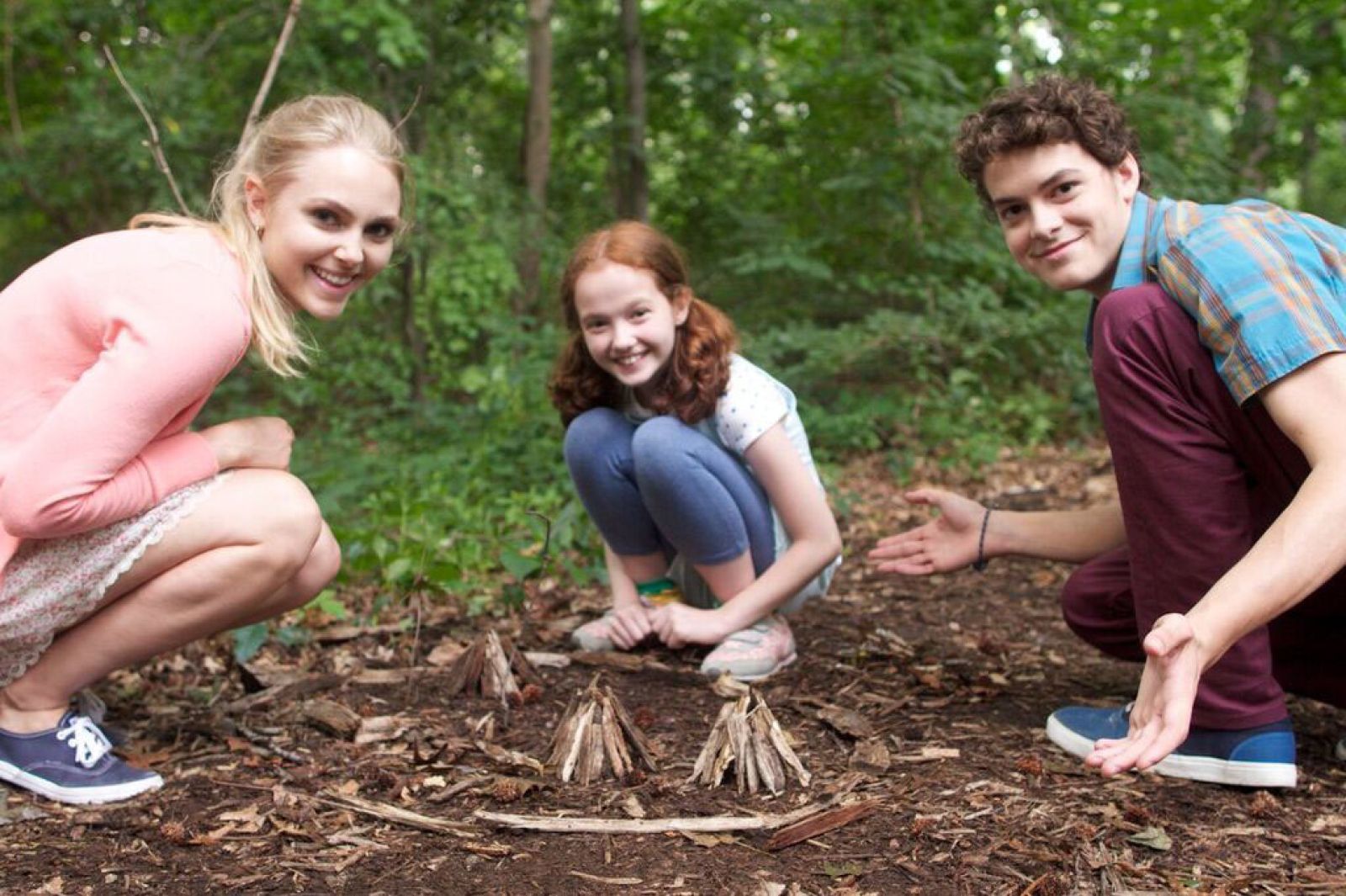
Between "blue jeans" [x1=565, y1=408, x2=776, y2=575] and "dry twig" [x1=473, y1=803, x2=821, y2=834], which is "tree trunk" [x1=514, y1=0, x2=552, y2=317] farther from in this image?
"dry twig" [x1=473, y1=803, x2=821, y2=834]

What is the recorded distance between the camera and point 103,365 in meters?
1.85

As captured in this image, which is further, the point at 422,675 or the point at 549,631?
the point at 549,631

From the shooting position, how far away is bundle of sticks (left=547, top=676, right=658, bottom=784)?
6.98 ft

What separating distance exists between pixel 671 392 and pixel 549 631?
83 centimetres

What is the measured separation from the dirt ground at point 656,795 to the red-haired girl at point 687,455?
179 mm

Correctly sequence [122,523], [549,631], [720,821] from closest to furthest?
[720,821] → [122,523] → [549,631]

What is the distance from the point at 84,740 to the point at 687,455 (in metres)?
1.40

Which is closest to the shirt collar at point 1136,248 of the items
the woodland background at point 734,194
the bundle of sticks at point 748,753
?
the bundle of sticks at point 748,753

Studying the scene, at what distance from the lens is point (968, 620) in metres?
3.29

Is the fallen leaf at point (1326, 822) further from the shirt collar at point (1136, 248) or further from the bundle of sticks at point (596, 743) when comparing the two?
the bundle of sticks at point (596, 743)

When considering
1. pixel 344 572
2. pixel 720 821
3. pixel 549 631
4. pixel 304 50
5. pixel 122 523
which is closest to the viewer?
pixel 720 821

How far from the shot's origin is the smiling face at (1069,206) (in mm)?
2164

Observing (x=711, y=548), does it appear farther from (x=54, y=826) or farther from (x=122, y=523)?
(x=54, y=826)

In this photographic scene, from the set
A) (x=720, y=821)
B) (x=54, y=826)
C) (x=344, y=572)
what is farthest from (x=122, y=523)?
(x=344, y=572)
